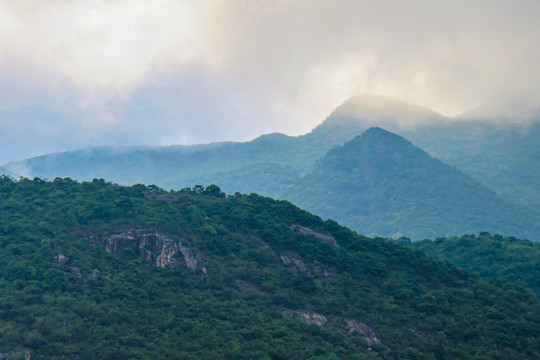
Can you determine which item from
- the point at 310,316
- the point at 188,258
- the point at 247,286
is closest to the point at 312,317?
the point at 310,316

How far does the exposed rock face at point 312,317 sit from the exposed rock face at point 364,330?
120 inches

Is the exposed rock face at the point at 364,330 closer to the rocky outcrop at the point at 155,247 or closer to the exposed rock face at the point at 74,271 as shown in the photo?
the rocky outcrop at the point at 155,247

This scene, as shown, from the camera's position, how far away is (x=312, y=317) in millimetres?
80250

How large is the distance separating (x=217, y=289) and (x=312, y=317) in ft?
41.0

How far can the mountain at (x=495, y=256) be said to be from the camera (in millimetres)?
117000

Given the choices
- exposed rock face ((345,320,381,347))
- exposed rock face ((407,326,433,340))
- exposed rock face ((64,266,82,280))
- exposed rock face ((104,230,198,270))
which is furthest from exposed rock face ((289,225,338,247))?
exposed rock face ((64,266,82,280))

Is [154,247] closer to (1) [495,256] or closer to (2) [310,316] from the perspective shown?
(2) [310,316]

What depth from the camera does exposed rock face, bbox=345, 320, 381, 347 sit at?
7624 cm

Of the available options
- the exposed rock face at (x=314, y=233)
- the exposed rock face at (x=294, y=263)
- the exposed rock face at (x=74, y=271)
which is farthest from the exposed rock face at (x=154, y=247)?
the exposed rock face at (x=314, y=233)

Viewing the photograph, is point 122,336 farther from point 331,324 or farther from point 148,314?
point 331,324

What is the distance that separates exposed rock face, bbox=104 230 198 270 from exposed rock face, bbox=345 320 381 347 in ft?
71.9

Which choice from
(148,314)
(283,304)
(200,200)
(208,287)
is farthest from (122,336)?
(200,200)

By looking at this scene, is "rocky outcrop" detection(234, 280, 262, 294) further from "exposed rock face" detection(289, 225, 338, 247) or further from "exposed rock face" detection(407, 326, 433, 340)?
"exposed rock face" detection(407, 326, 433, 340)

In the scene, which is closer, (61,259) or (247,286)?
(61,259)
